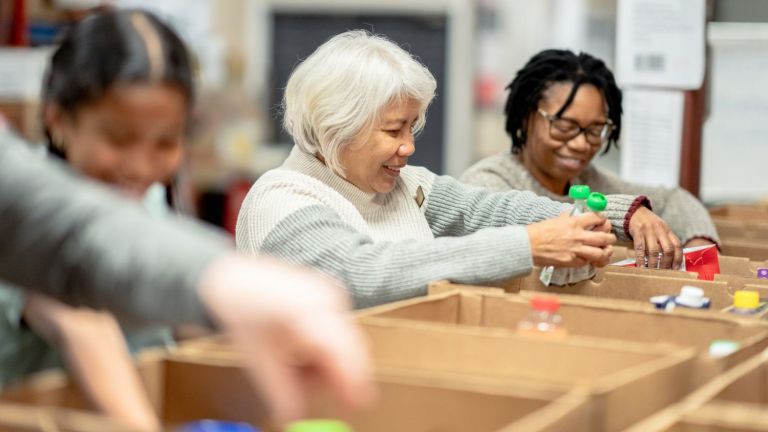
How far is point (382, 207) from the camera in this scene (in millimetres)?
2658

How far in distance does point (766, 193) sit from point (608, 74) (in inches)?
91.0

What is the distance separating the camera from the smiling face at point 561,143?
10.8 ft

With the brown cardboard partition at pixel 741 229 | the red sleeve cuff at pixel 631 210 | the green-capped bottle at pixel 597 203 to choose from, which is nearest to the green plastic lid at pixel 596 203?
the green-capped bottle at pixel 597 203

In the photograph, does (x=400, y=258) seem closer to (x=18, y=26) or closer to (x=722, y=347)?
(x=722, y=347)

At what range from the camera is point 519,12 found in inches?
228

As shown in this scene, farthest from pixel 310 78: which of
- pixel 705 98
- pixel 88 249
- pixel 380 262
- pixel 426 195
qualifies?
pixel 705 98

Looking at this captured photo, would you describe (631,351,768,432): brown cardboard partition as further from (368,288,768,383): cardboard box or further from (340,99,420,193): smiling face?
(340,99,420,193): smiling face

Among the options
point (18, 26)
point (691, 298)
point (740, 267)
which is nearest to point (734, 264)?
point (740, 267)

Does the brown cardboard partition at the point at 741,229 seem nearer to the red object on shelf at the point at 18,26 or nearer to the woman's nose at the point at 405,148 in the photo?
the woman's nose at the point at 405,148

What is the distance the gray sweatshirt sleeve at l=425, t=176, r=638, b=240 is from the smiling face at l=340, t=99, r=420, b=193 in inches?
9.1

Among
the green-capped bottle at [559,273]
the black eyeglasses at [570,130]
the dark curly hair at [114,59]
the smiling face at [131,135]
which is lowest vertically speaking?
the green-capped bottle at [559,273]

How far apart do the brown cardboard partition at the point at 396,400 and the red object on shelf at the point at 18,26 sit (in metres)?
2.98

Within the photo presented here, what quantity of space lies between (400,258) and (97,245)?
54.2 inches

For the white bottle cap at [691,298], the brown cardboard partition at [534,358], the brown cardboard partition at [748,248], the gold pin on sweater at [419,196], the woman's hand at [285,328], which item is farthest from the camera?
the brown cardboard partition at [748,248]
